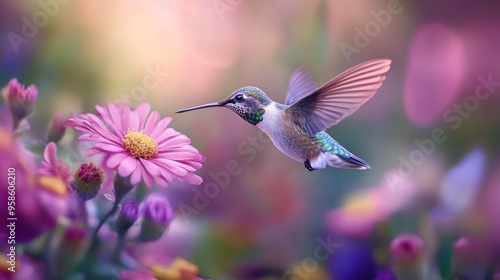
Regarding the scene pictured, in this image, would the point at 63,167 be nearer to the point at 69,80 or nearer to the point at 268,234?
the point at 69,80

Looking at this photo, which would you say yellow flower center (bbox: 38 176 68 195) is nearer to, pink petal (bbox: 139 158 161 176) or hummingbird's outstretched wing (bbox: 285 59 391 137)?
pink petal (bbox: 139 158 161 176)

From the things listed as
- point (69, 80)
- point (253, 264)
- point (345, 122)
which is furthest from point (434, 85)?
point (69, 80)

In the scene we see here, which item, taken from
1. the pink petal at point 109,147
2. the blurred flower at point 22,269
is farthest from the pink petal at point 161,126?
the blurred flower at point 22,269

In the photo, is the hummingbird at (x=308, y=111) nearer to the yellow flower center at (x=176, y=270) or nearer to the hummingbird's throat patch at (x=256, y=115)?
the hummingbird's throat patch at (x=256, y=115)

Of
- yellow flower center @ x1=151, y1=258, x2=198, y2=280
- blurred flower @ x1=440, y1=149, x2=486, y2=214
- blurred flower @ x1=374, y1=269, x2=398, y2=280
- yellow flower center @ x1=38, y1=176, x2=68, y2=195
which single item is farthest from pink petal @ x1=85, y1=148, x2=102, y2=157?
blurred flower @ x1=440, y1=149, x2=486, y2=214

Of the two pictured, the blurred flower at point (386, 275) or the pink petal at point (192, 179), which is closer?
the pink petal at point (192, 179)
